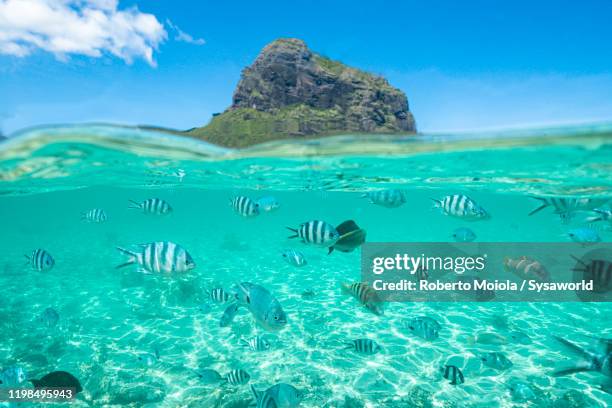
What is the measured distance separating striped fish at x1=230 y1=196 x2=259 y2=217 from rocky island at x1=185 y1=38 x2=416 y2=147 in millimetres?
58685

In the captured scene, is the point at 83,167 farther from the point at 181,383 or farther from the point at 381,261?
the point at 381,261

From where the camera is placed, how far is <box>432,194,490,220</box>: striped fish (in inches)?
287

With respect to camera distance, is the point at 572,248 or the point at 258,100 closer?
the point at 572,248

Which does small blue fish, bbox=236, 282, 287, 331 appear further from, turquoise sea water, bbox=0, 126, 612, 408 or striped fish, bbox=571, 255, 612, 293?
striped fish, bbox=571, 255, 612, 293

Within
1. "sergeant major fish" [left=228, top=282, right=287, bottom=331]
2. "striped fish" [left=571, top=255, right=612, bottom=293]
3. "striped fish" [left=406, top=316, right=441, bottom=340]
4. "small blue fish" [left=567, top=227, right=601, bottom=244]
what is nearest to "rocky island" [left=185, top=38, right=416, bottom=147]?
"small blue fish" [left=567, top=227, right=601, bottom=244]

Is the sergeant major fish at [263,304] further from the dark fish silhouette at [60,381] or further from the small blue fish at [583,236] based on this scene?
the small blue fish at [583,236]

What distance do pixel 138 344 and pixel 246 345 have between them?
3.62 m

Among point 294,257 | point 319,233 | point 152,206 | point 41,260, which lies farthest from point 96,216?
point 319,233

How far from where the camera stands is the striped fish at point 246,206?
7.91 metres

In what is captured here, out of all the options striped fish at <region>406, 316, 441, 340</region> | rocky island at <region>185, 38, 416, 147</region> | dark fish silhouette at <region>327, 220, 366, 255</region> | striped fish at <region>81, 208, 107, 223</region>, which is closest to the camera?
dark fish silhouette at <region>327, 220, 366, 255</region>

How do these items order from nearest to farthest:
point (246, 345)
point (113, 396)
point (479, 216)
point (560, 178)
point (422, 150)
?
point (479, 216), point (113, 396), point (246, 345), point (422, 150), point (560, 178)

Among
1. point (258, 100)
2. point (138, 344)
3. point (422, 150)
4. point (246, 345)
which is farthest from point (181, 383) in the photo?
point (258, 100)

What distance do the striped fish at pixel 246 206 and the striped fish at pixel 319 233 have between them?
2.45m

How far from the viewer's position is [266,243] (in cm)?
2964
